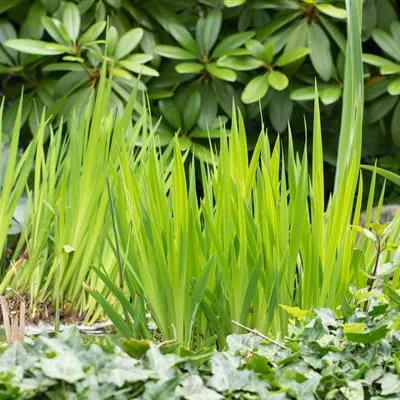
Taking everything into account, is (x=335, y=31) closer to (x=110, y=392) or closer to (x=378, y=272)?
(x=378, y=272)

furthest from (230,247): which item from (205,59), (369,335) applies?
(205,59)

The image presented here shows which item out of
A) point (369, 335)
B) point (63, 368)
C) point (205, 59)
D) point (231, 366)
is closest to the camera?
point (63, 368)

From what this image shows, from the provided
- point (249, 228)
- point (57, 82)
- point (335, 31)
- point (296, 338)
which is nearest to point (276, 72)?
point (335, 31)

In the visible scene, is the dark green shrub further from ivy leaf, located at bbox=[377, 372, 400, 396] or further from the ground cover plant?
ivy leaf, located at bbox=[377, 372, 400, 396]

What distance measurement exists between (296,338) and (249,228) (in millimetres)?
343

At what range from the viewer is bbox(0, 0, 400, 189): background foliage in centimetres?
435

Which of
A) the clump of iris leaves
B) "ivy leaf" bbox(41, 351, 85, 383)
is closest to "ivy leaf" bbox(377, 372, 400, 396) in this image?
the clump of iris leaves

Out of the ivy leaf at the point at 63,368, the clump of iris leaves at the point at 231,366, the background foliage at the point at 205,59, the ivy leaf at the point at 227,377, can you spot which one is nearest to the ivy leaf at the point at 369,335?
the clump of iris leaves at the point at 231,366

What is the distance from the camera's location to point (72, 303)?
→ 2592 millimetres

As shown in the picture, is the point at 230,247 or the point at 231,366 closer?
the point at 231,366

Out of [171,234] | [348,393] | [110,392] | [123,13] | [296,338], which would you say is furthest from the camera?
[123,13]

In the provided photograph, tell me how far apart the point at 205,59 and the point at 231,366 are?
3128mm

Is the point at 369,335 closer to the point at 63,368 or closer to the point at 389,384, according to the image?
the point at 389,384

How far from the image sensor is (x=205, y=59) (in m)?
4.52
